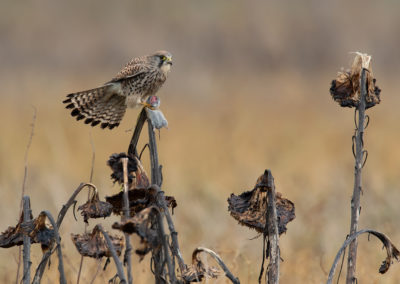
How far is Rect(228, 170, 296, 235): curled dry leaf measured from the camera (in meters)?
1.94

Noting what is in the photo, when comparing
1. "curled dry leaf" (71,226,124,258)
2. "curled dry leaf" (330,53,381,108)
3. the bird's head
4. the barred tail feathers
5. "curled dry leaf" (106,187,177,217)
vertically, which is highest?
the bird's head

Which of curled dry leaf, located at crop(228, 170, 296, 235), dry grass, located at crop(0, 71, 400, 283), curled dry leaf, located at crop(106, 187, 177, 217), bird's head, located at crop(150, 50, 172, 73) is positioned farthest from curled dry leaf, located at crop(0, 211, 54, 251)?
bird's head, located at crop(150, 50, 172, 73)

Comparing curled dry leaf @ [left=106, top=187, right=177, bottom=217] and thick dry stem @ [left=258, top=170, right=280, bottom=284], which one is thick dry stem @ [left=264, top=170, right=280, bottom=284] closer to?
thick dry stem @ [left=258, top=170, right=280, bottom=284]

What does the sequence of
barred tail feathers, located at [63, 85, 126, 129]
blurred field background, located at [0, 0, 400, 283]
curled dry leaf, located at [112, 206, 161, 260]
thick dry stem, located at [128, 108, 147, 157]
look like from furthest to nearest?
blurred field background, located at [0, 0, 400, 283] < barred tail feathers, located at [63, 85, 126, 129] < thick dry stem, located at [128, 108, 147, 157] < curled dry leaf, located at [112, 206, 161, 260]

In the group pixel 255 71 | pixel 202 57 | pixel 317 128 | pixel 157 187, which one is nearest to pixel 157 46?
pixel 202 57

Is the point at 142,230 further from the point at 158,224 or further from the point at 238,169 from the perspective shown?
the point at 238,169

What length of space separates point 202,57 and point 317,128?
595 cm

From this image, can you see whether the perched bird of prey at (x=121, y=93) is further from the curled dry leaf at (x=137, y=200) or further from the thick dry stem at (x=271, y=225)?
the thick dry stem at (x=271, y=225)

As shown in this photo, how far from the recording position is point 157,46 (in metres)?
15.6

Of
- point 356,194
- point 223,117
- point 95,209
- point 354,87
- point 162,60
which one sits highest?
point 223,117

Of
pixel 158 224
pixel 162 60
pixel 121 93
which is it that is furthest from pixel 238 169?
pixel 158 224

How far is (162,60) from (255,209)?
1409 millimetres

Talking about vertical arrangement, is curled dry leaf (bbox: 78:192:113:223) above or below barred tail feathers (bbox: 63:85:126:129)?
below

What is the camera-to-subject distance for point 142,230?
1728 mm
